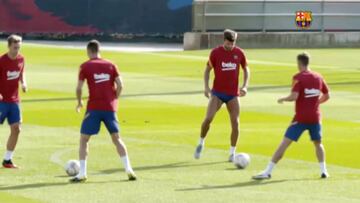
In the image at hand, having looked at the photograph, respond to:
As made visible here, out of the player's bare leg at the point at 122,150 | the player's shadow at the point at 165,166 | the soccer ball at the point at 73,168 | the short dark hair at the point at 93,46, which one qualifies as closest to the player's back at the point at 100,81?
the short dark hair at the point at 93,46

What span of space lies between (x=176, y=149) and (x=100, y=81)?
455 centimetres

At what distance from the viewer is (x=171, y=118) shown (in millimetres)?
25438

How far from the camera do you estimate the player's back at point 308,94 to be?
15.8 metres

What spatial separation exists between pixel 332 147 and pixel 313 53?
33.7 metres

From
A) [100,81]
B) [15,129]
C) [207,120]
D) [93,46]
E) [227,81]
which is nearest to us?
[93,46]

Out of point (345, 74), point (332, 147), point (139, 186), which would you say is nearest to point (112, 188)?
point (139, 186)

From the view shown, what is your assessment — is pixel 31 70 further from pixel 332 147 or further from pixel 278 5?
pixel 332 147

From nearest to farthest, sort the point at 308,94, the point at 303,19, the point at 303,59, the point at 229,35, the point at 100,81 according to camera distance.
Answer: the point at 100,81 < the point at 303,59 < the point at 308,94 < the point at 229,35 < the point at 303,19

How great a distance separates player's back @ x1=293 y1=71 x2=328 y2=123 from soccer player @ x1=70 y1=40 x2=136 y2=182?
7.96ft

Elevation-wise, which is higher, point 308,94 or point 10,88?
point 308,94

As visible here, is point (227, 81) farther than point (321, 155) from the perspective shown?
Yes

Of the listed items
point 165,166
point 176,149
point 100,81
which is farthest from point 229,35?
point 100,81

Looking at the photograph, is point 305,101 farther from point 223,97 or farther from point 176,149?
point 176,149

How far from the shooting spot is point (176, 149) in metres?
19.9
